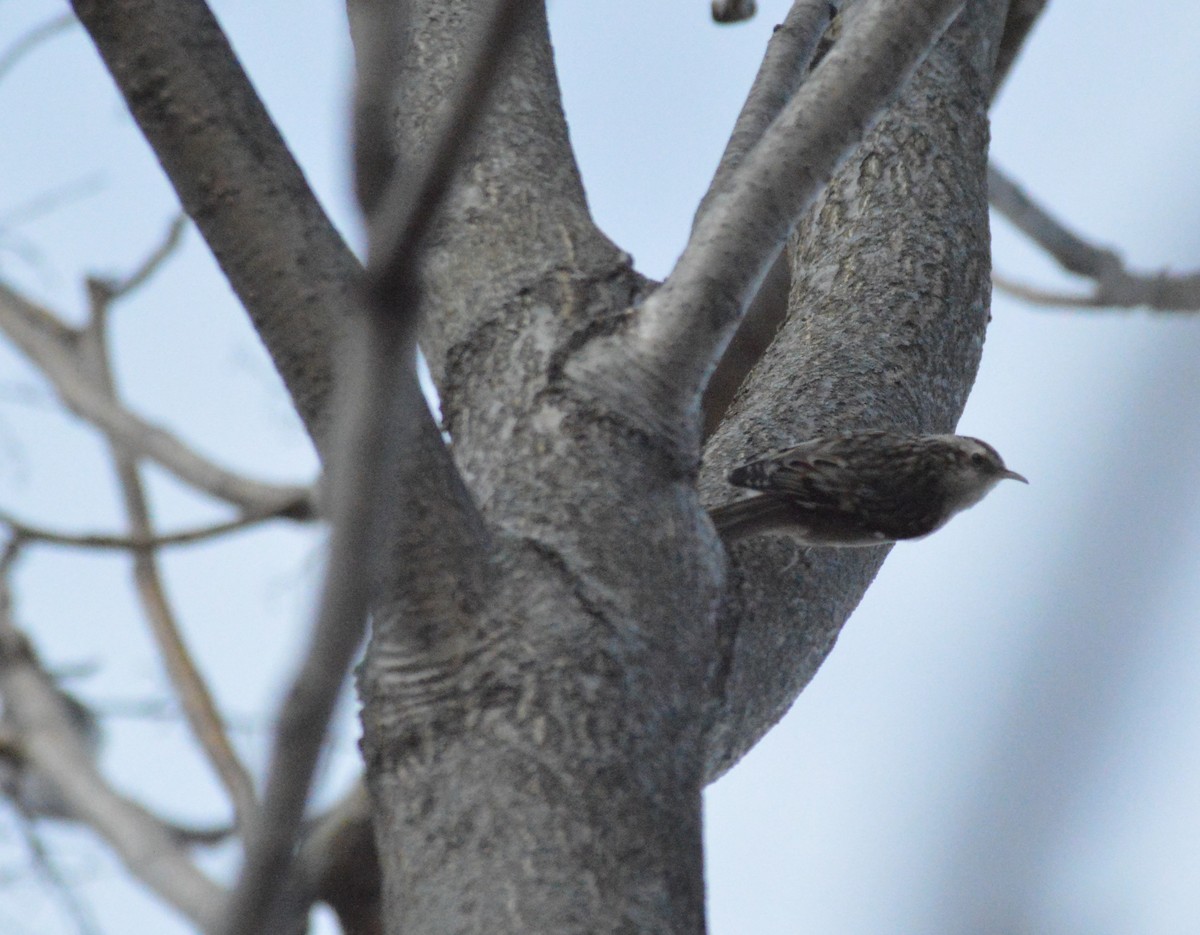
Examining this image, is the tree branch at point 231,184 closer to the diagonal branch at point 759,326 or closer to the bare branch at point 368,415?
the bare branch at point 368,415

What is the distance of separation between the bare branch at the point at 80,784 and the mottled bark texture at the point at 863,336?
0.90 meters

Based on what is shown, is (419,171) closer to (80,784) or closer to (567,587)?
(567,587)

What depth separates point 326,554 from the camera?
0.95 meters

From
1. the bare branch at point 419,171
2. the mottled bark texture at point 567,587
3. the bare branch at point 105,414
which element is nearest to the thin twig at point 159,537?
the bare branch at point 105,414

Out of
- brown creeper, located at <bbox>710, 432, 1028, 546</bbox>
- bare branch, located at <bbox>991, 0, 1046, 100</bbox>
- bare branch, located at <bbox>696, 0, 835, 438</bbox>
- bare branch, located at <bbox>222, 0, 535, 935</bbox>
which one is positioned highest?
bare branch, located at <bbox>991, 0, 1046, 100</bbox>

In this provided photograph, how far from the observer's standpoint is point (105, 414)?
154 inches

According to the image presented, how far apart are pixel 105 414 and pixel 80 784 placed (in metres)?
1.39

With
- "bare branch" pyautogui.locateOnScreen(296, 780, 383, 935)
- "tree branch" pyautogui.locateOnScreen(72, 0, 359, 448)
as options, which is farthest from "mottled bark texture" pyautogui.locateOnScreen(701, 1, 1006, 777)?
"bare branch" pyautogui.locateOnScreen(296, 780, 383, 935)

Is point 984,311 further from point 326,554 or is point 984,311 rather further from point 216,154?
point 326,554

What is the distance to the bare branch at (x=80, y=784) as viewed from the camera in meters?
2.26

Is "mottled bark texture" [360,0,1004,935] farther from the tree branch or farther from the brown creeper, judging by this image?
the tree branch

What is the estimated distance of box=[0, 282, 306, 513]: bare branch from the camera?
3.45 m

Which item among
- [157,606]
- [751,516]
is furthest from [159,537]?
[751,516]

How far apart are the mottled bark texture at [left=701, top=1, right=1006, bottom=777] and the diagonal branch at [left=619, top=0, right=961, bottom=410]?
0.41m
